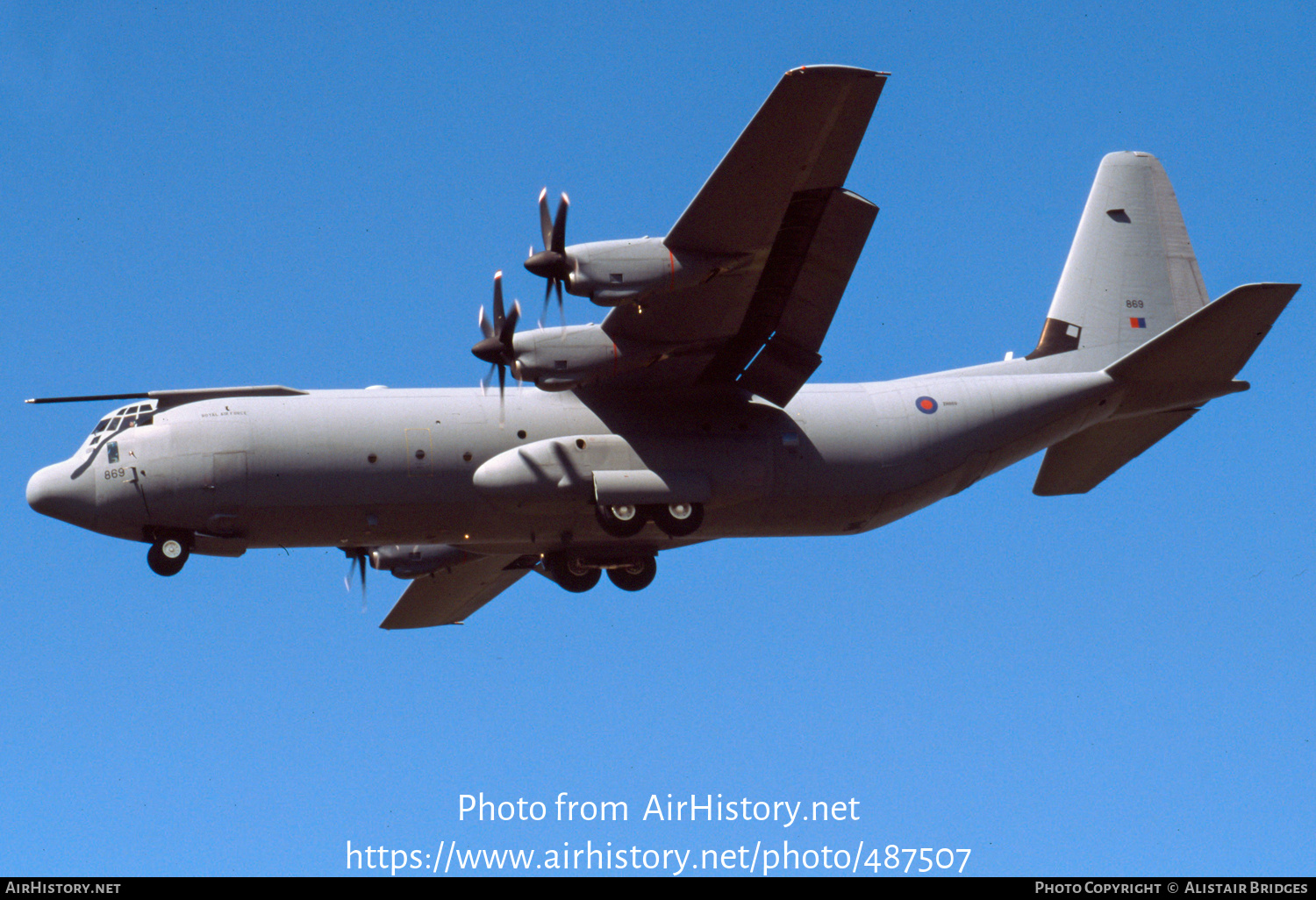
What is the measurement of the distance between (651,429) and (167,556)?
23.9ft

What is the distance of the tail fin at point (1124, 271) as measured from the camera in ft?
85.8

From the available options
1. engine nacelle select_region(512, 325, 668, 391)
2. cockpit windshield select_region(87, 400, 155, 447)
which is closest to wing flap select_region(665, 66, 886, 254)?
engine nacelle select_region(512, 325, 668, 391)

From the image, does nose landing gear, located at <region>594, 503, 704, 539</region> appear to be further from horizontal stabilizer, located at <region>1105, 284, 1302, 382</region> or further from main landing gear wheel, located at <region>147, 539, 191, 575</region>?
horizontal stabilizer, located at <region>1105, 284, 1302, 382</region>

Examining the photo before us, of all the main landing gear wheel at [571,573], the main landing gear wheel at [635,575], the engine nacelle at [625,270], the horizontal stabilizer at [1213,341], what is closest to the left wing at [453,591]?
the main landing gear wheel at [571,573]

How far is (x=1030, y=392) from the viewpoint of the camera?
2441 centimetres

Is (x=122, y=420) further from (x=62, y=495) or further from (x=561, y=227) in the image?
(x=561, y=227)

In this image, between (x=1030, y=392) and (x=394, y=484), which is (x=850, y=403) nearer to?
(x=1030, y=392)

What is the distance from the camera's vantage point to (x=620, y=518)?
22.7m

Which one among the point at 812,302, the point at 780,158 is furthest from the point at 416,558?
the point at 780,158

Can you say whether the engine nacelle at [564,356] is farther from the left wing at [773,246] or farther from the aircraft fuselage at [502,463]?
the aircraft fuselage at [502,463]

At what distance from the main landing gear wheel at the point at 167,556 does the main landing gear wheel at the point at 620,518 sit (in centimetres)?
608

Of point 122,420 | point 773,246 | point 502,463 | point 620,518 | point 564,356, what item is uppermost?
point 773,246

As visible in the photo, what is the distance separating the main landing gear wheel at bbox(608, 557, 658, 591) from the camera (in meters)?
25.2
